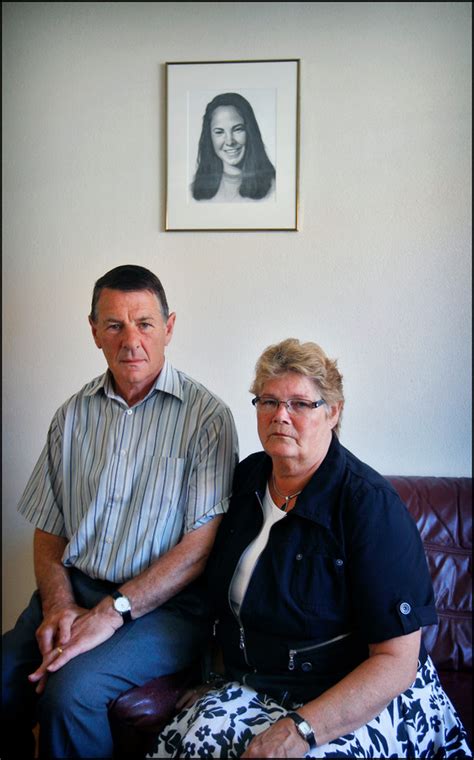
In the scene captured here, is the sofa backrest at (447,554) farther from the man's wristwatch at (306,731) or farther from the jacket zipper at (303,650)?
the man's wristwatch at (306,731)

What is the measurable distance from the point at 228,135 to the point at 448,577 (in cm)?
138

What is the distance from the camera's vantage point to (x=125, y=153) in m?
1.86

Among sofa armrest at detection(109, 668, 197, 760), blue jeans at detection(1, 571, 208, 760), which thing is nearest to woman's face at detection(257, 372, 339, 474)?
blue jeans at detection(1, 571, 208, 760)

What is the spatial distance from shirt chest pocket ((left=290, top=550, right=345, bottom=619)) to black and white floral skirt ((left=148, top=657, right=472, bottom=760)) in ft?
0.73

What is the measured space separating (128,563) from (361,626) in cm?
58

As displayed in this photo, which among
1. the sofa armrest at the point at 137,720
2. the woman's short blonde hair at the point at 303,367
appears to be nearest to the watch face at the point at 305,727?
the sofa armrest at the point at 137,720

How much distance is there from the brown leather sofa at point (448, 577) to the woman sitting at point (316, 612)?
0.20 metres

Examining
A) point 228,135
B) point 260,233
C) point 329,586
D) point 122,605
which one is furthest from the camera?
point 260,233

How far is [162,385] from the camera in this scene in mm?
1585

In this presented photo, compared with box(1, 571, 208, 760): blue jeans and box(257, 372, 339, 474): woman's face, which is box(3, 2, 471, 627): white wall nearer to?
box(1, 571, 208, 760): blue jeans

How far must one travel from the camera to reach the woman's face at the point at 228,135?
1.76m

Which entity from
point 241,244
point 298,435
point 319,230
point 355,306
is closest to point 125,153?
point 241,244

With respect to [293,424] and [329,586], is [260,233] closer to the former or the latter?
[293,424]

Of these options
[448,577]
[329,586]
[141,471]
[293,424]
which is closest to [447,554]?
[448,577]
